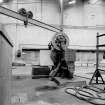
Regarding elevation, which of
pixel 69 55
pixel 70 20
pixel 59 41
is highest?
pixel 70 20

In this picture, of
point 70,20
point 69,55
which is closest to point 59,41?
point 69,55

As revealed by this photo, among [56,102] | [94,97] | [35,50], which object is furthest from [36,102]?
[35,50]

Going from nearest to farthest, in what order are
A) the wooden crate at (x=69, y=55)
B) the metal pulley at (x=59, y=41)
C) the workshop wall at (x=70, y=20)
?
the wooden crate at (x=69, y=55) < the metal pulley at (x=59, y=41) < the workshop wall at (x=70, y=20)

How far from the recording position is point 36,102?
6.67 feet

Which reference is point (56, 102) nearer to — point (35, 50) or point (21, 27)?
point (35, 50)

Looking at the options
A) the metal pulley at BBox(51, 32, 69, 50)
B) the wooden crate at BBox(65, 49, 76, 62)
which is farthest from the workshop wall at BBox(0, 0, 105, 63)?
the wooden crate at BBox(65, 49, 76, 62)

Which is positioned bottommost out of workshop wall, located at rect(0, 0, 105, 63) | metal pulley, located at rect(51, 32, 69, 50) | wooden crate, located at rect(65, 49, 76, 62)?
wooden crate, located at rect(65, 49, 76, 62)

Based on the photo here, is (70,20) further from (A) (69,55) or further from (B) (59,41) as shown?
(A) (69,55)

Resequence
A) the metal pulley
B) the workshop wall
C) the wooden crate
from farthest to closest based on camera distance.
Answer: the workshop wall < the metal pulley < the wooden crate

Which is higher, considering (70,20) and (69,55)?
(70,20)

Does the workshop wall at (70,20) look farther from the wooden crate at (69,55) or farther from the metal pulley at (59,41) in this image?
the wooden crate at (69,55)

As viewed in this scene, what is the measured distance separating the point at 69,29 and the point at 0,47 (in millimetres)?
7268

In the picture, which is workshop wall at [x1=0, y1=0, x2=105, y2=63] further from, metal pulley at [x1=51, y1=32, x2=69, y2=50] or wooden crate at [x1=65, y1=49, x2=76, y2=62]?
wooden crate at [x1=65, y1=49, x2=76, y2=62]

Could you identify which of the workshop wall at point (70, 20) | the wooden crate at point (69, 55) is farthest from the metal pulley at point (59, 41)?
the workshop wall at point (70, 20)
